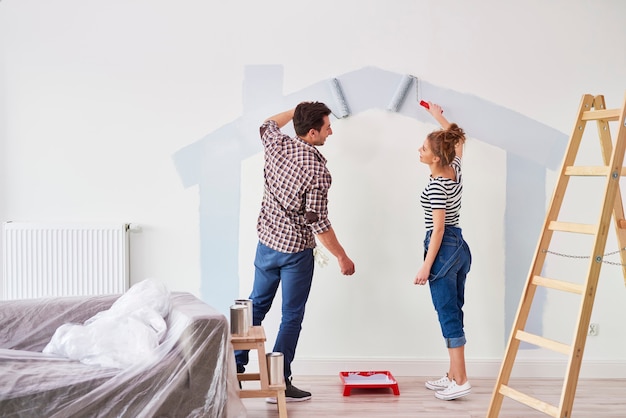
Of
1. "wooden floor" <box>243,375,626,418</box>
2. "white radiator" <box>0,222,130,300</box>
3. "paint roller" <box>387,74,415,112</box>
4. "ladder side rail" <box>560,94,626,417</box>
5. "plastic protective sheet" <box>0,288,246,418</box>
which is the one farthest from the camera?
"paint roller" <box>387,74,415,112</box>

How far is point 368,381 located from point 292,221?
0.95 metres

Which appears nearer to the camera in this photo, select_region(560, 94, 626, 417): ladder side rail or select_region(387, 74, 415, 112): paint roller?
select_region(560, 94, 626, 417): ladder side rail

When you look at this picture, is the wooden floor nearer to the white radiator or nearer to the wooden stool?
the wooden stool

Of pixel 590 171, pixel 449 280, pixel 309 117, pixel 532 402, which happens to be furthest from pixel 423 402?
pixel 309 117

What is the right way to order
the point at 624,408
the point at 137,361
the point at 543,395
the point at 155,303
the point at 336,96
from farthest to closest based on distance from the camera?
1. the point at 336,96
2. the point at 543,395
3. the point at 624,408
4. the point at 155,303
5. the point at 137,361

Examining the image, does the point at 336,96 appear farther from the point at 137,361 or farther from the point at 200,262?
the point at 137,361

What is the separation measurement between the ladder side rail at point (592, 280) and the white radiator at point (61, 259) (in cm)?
227

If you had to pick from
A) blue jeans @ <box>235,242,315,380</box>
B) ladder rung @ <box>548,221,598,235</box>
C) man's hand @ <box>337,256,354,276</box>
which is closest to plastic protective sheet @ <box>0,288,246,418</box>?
blue jeans @ <box>235,242,315,380</box>

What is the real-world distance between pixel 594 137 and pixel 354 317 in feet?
5.46

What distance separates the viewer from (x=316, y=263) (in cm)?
370

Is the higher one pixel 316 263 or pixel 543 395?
pixel 316 263

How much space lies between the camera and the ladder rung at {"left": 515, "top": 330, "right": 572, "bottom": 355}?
2.48 m

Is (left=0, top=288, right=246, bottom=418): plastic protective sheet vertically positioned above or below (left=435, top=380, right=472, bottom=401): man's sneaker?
above

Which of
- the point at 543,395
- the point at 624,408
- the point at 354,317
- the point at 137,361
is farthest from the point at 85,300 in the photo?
the point at 624,408
